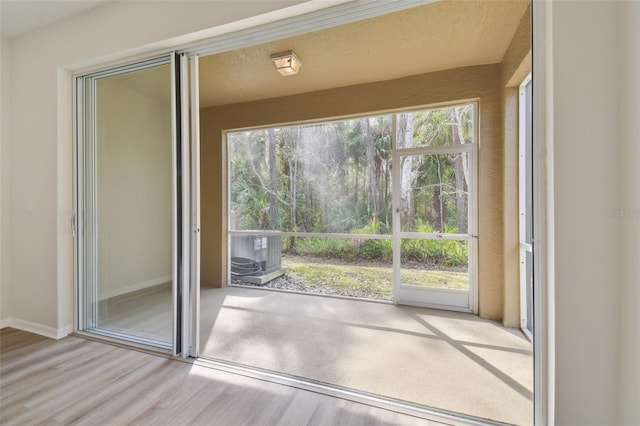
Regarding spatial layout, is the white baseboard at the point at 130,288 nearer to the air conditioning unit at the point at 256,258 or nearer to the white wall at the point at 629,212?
the air conditioning unit at the point at 256,258

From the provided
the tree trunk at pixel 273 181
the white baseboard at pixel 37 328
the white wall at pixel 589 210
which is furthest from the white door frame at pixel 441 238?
the white baseboard at pixel 37 328

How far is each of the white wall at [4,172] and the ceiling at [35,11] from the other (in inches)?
10.6

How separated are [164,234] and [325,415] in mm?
1718

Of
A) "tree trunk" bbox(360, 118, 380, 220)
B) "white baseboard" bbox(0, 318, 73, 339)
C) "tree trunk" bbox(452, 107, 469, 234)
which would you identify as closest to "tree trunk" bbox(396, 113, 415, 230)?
"tree trunk" bbox(360, 118, 380, 220)

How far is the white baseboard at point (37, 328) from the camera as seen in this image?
240 cm

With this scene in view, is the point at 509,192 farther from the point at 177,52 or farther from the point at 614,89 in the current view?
the point at 177,52

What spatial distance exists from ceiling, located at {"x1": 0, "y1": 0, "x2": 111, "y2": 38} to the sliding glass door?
0.47 m

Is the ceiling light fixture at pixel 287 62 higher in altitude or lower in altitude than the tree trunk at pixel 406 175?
higher

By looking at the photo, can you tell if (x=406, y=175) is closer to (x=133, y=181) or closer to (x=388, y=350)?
(x=388, y=350)

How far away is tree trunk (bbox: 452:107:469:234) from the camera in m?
3.09

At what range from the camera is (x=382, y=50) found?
257 centimetres

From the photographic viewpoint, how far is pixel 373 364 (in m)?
2.03

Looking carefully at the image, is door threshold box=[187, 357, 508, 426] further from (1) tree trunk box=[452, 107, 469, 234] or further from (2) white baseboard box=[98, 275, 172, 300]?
(1) tree trunk box=[452, 107, 469, 234]

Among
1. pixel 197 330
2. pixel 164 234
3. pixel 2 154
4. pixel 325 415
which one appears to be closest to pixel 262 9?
pixel 164 234
